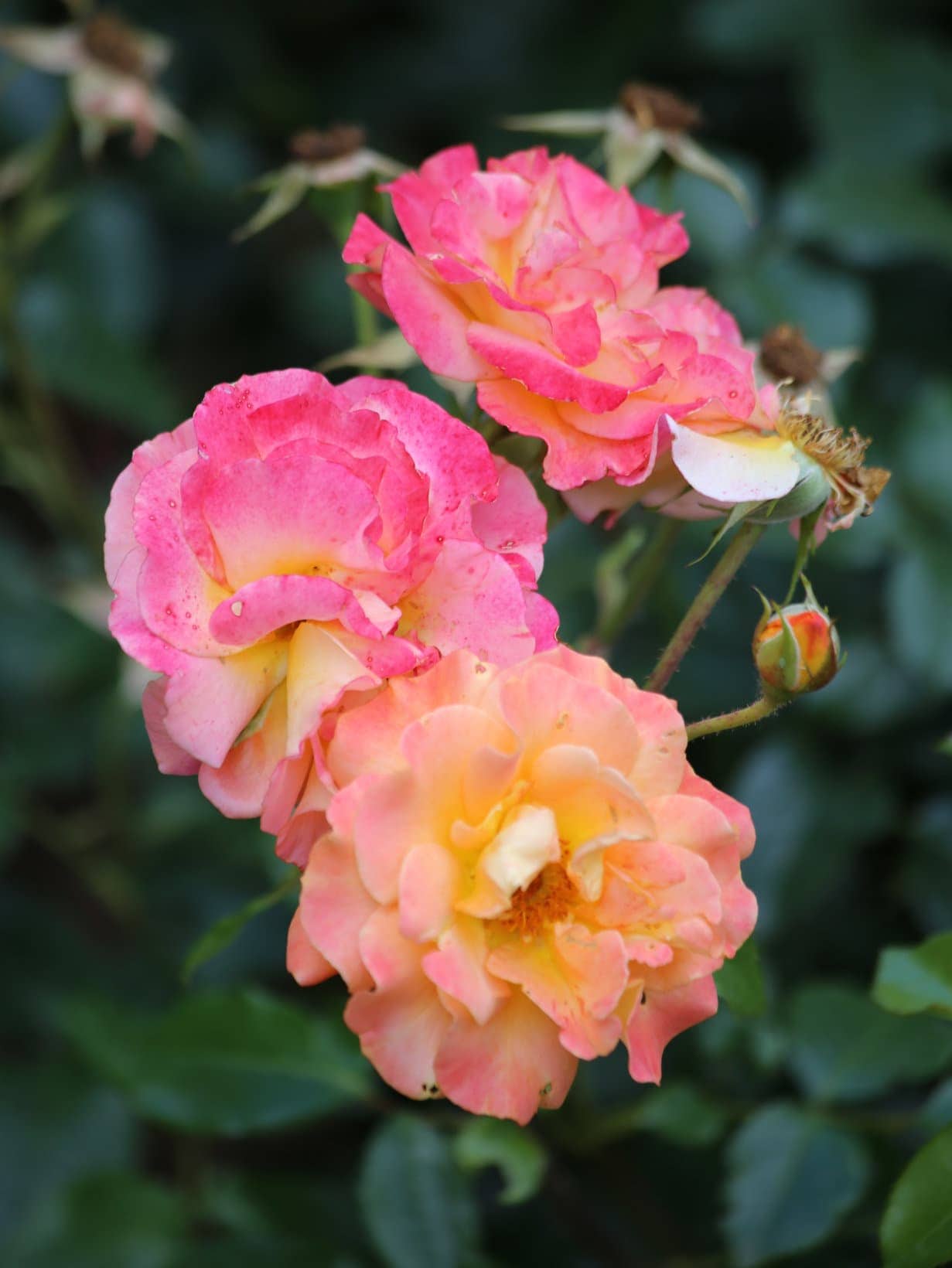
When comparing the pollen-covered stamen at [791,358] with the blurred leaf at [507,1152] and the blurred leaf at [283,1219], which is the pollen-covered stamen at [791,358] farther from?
the blurred leaf at [283,1219]

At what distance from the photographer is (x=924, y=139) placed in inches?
70.4

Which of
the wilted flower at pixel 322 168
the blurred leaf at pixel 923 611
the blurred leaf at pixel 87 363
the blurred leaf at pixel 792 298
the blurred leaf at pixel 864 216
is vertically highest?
the wilted flower at pixel 322 168

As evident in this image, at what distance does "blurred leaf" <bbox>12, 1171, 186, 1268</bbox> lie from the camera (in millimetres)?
1211

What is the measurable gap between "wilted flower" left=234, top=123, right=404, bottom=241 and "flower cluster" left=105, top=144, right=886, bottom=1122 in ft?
1.23

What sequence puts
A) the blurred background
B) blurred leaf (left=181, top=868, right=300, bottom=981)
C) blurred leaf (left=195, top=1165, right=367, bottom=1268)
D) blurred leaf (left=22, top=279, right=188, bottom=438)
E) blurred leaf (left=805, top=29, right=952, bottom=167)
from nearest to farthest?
blurred leaf (left=181, top=868, right=300, bottom=981) < the blurred background < blurred leaf (left=195, top=1165, right=367, bottom=1268) < blurred leaf (left=22, top=279, right=188, bottom=438) < blurred leaf (left=805, top=29, right=952, bottom=167)

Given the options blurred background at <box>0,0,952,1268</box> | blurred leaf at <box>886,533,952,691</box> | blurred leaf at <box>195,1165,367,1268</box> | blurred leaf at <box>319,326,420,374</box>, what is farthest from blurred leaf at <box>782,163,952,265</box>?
blurred leaf at <box>195,1165,367,1268</box>

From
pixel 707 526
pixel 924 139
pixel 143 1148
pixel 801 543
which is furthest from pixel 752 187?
pixel 143 1148

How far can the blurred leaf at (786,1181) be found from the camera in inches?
36.2

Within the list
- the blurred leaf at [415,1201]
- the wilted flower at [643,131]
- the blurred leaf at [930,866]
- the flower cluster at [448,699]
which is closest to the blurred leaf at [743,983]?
the flower cluster at [448,699]

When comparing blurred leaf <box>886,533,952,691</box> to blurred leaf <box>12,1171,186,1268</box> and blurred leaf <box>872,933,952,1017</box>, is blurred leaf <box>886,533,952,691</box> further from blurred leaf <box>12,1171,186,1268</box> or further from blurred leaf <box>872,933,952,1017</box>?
blurred leaf <box>12,1171,186,1268</box>

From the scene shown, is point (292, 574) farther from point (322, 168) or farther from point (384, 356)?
point (322, 168)

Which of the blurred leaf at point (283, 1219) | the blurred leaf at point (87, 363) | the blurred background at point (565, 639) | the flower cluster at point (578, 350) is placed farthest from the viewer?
the blurred leaf at point (87, 363)

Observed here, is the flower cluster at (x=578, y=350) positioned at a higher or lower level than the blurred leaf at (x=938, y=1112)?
higher

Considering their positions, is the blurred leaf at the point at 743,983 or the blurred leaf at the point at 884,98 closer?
the blurred leaf at the point at 743,983
